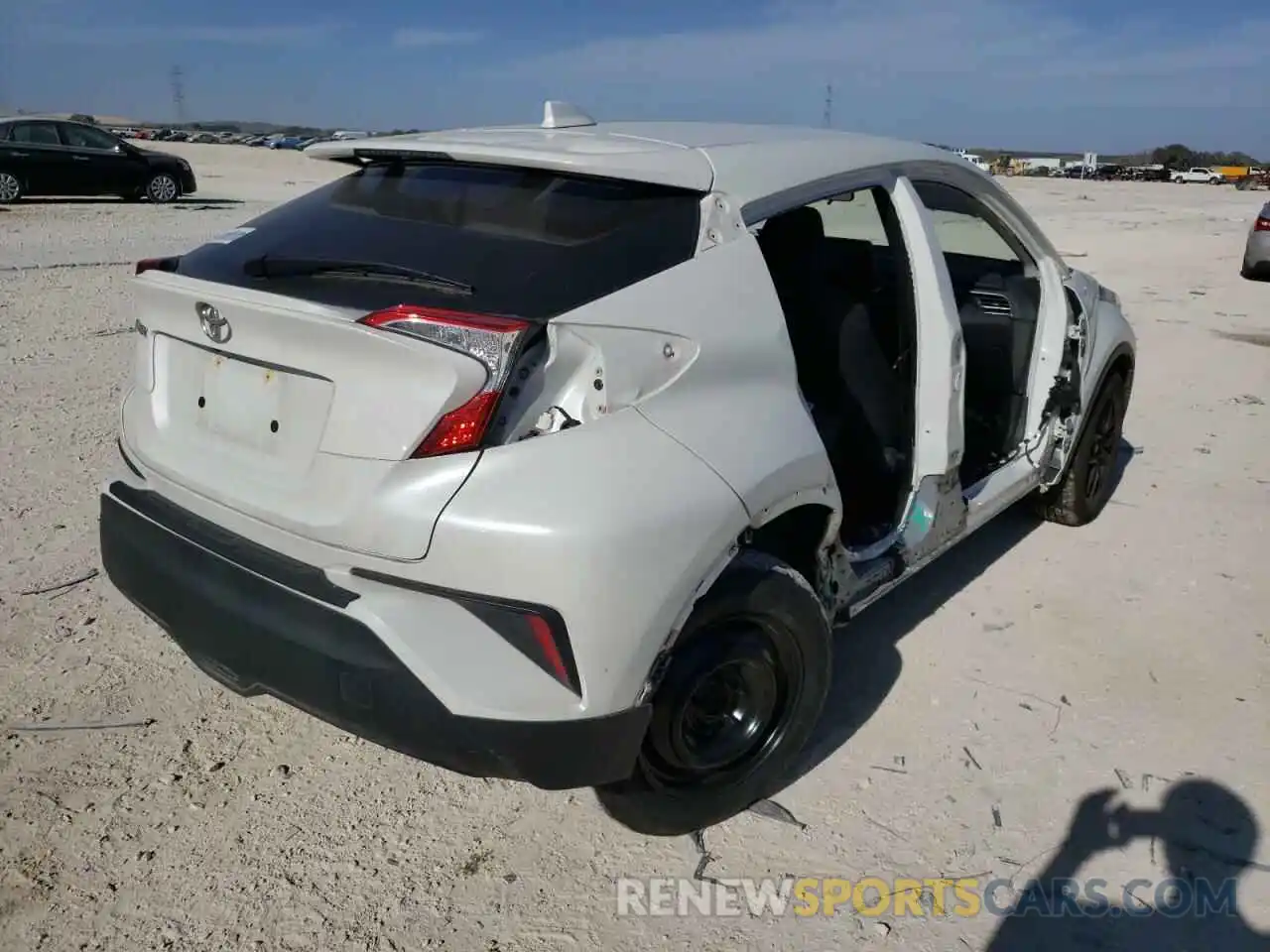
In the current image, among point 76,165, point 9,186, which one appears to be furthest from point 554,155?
point 76,165

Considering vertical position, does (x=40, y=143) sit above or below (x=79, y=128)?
below

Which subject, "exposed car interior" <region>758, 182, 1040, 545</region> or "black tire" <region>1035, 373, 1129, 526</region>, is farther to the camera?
"black tire" <region>1035, 373, 1129, 526</region>

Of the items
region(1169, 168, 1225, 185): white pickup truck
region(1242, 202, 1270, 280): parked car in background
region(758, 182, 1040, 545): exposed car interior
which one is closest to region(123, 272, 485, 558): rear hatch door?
region(758, 182, 1040, 545): exposed car interior

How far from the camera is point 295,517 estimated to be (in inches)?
89.2

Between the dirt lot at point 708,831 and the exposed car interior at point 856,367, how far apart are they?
590 millimetres

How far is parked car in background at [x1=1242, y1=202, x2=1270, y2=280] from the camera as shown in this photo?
515 inches

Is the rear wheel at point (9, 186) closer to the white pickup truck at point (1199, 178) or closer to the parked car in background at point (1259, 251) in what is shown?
the parked car in background at point (1259, 251)

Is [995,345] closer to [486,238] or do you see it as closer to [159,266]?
[486,238]

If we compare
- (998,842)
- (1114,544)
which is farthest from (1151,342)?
(998,842)

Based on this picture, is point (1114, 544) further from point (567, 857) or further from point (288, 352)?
point (288, 352)

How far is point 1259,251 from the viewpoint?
13117 mm

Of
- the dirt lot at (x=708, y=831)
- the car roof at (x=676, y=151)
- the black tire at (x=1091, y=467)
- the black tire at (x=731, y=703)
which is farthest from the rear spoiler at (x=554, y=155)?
the black tire at (x=1091, y=467)

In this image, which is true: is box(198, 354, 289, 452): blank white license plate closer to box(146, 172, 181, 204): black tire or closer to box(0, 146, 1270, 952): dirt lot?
box(0, 146, 1270, 952): dirt lot

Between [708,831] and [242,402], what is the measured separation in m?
1.62
